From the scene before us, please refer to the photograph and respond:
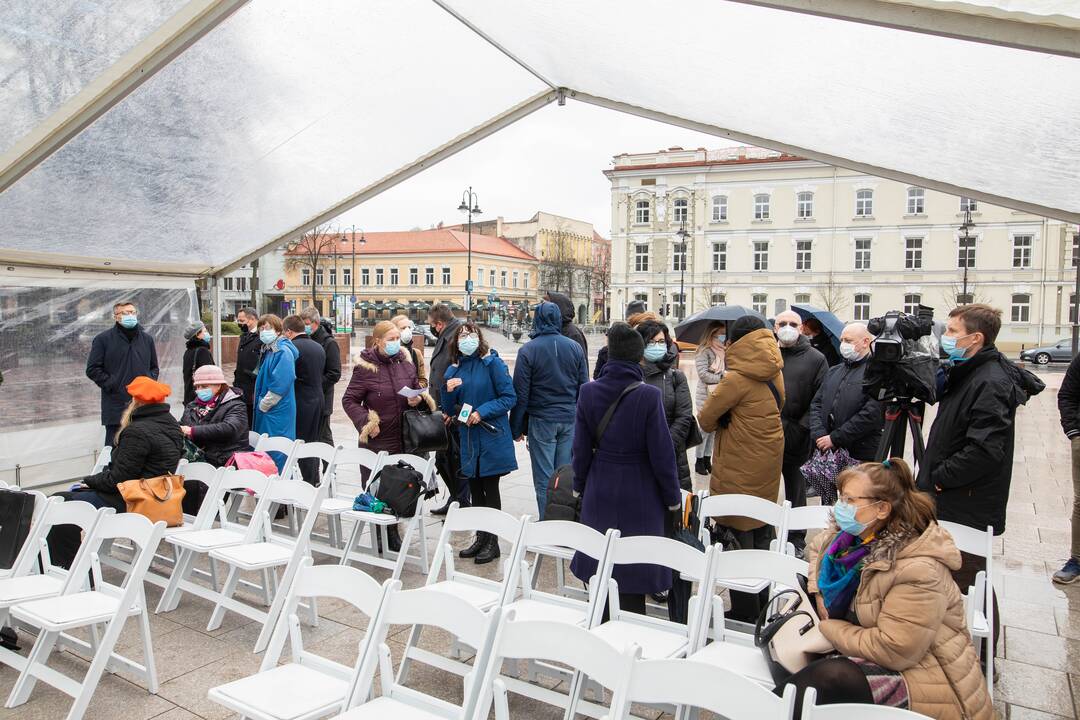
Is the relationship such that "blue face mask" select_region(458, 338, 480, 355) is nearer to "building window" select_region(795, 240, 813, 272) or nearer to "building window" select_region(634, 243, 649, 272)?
"building window" select_region(795, 240, 813, 272)

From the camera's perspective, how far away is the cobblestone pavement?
3.43 meters

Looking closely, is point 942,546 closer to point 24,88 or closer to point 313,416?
point 24,88

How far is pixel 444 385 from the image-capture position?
19.6 feet

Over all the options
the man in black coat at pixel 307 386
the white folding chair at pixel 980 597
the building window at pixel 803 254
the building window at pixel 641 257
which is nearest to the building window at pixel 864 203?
the building window at pixel 803 254

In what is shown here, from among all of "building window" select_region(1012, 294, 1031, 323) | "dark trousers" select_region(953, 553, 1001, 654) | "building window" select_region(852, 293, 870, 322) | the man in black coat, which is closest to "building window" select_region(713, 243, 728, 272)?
"building window" select_region(852, 293, 870, 322)

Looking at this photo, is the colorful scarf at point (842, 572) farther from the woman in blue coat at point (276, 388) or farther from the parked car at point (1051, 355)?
the parked car at point (1051, 355)

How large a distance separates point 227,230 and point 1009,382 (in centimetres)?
737

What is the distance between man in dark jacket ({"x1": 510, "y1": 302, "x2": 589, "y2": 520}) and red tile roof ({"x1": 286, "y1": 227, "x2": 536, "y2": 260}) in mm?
70659

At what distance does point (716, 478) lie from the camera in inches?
190

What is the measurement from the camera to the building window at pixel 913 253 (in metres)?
47.6

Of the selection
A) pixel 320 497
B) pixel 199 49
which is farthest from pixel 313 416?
pixel 199 49

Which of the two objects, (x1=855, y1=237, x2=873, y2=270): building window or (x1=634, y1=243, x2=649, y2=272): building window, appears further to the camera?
(x1=634, y1=243, x2=649, y2=272): building window

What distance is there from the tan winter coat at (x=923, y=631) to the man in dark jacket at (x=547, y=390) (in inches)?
126

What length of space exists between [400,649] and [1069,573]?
4.54 metres
